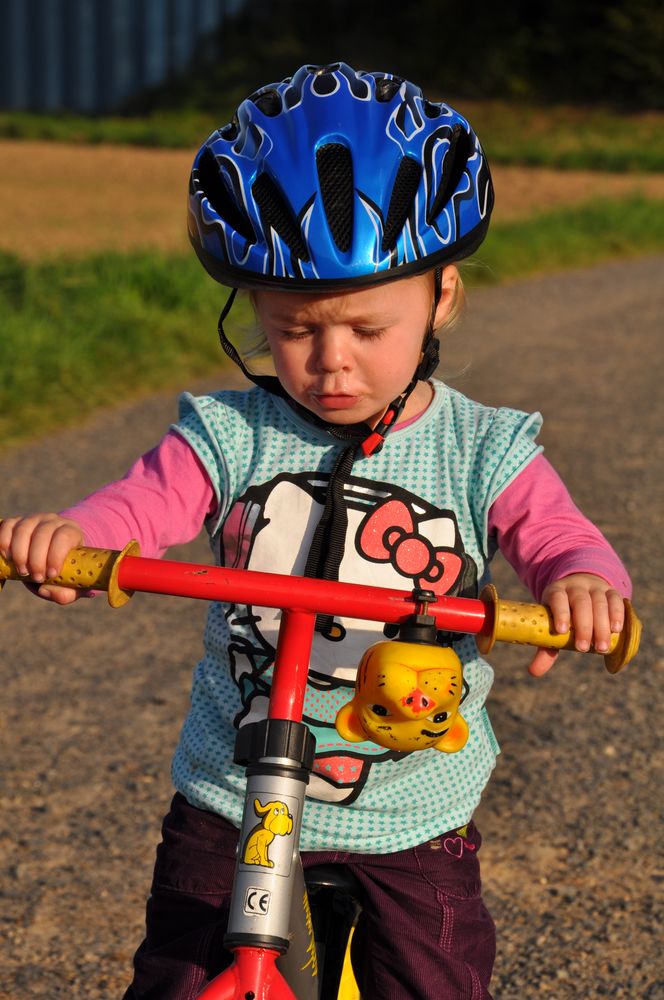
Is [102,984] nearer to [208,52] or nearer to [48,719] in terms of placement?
Result: [48,719]

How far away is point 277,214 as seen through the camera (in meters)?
2.13

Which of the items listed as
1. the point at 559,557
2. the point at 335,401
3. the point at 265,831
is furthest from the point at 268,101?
the point at 265,831

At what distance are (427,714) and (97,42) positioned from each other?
41176mm

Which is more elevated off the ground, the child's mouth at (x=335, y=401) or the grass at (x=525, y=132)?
the child's mouth at (x=335, y=401)

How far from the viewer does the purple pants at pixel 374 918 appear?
212 centimetres

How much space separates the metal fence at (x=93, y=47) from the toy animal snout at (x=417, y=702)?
3995 cm

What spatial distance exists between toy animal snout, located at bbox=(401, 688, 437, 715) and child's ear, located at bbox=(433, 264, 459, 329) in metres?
0.86

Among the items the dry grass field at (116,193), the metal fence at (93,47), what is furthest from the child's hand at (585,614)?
the metal fence at (93,47)

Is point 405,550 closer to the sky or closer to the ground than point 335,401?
closer to the ground

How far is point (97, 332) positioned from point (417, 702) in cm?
663

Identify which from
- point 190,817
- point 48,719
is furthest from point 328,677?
point 48,719

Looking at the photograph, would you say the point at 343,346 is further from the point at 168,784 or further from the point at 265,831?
the point at 168,784

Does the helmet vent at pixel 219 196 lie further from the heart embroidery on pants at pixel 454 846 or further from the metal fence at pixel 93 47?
the metal fence at pixel 93 47

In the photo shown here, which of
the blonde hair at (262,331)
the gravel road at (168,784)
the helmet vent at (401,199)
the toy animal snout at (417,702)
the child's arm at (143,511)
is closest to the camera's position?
the toy animal snout at (417,702)
